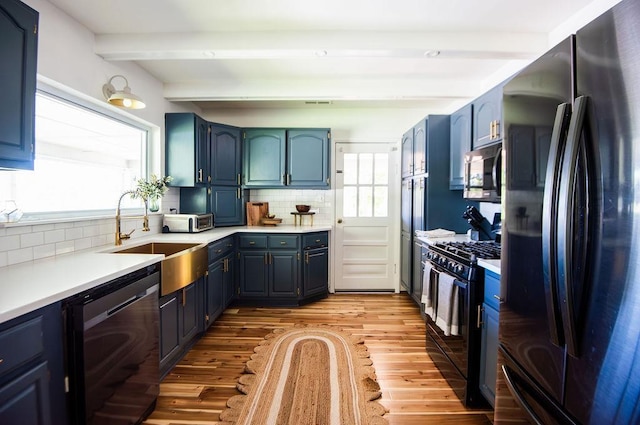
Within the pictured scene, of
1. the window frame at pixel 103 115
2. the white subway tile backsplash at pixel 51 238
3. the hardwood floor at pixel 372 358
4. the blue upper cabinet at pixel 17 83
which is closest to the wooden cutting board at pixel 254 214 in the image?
the hardwood floor at pixel 372 358

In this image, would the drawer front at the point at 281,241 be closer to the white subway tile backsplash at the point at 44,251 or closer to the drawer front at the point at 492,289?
the white subway tile backsplash at the point at 44,251

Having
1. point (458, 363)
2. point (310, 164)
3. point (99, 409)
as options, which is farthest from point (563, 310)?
point (310, 164)

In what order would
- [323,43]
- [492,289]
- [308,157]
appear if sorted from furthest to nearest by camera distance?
[308,157]
[323,43]
[492,289]

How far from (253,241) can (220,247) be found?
1.62 feet

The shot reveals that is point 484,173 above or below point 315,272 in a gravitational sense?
above

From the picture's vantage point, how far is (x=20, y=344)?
98 centimetres

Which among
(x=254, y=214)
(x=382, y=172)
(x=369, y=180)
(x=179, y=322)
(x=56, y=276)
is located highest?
(x=382, y=172)

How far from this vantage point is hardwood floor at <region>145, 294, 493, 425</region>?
174cm

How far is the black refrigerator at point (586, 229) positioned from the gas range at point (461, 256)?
0.81 m

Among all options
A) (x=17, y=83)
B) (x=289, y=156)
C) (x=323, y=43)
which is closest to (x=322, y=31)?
(x=323, y=43)

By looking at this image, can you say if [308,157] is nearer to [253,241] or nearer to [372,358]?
[253,241]

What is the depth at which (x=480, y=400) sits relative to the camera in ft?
5.92

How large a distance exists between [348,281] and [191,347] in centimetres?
216

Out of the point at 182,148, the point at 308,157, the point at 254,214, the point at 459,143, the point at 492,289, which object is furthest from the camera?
the point at 254,214
